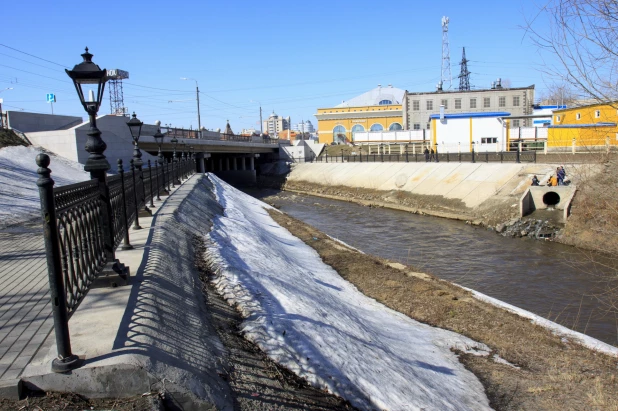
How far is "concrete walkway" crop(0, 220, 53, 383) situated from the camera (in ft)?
13.6

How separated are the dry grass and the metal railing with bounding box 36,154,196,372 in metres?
5.51

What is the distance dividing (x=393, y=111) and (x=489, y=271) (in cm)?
6378

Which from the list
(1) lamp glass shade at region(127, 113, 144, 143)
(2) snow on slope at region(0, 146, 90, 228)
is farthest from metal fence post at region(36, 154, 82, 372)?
(1) lamp glass shade at region(127, 113, 144, 143)

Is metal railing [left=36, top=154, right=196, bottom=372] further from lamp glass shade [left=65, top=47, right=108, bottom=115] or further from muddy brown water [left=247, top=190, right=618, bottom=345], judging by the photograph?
muddy brown water [left=247, top=190, right=618, bottom=345]

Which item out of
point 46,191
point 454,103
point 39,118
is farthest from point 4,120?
point 454,103

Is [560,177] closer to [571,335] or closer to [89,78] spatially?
[571,335]

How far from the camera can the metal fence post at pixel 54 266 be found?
3.51 metres

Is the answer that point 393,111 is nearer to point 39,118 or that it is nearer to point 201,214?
point 39,118

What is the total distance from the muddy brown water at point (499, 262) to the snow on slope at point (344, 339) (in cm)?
440

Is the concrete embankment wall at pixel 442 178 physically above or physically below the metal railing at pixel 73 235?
below

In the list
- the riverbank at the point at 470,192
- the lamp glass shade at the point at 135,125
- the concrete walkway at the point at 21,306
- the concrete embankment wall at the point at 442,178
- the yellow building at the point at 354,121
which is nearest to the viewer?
the concrete walkway at the point at 21,306

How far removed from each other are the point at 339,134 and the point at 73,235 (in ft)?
245

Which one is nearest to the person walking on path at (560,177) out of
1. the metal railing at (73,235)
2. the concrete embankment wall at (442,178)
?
the concrete embankment wall at (442,178)

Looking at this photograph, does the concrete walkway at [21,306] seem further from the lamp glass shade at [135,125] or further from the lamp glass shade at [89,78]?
the lamp glass shade at [135,125]
